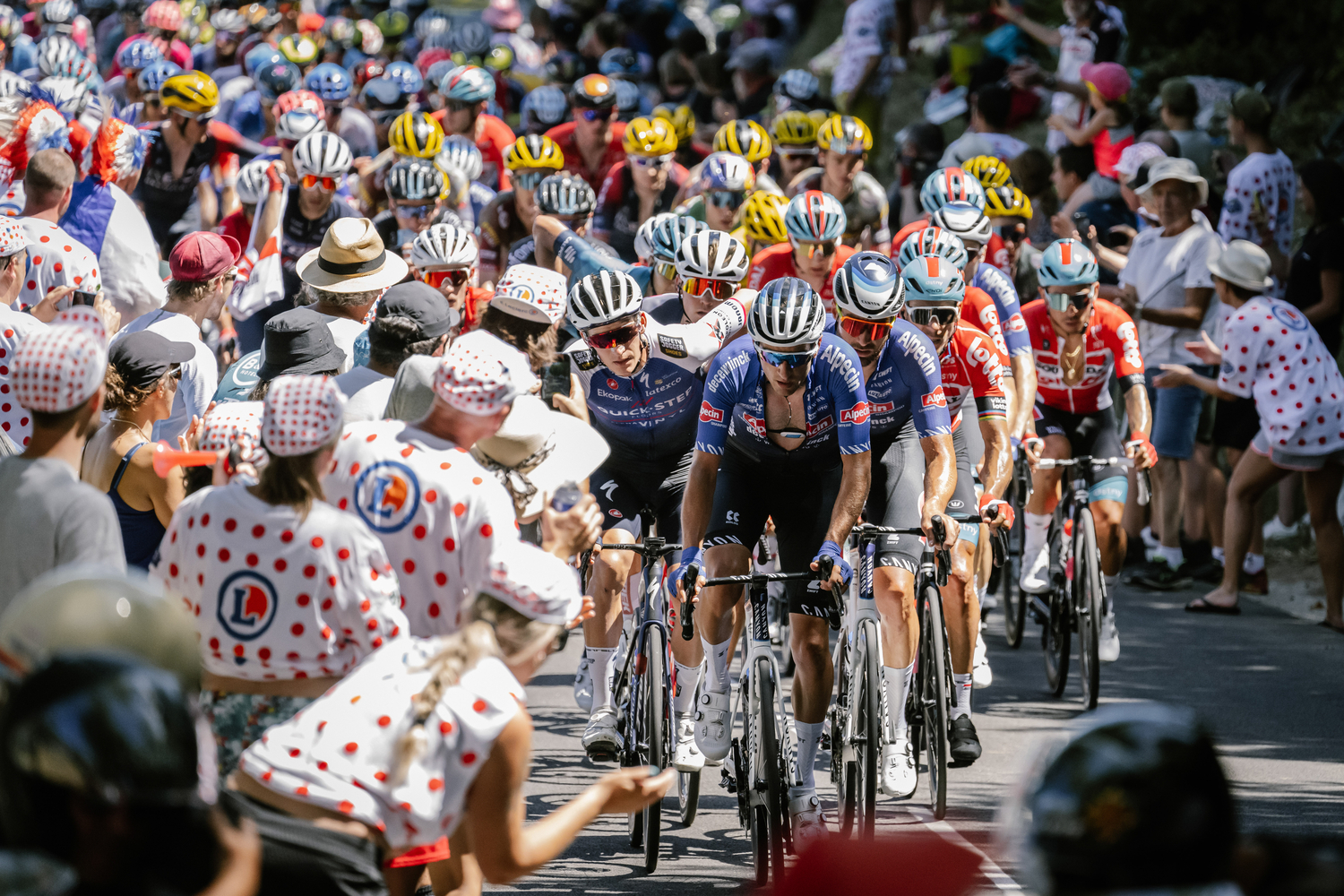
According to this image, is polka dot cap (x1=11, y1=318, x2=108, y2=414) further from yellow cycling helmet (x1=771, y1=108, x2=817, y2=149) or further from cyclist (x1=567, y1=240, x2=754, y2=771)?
yellow cycling helmet (x1=771, y1=108, x2=817, y2=149)

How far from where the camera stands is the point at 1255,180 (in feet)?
38.6

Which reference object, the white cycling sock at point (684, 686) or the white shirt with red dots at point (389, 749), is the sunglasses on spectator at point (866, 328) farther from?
the white shirt with red dots at point (389, 749)

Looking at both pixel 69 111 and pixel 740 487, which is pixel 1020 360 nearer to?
pixel 740 487

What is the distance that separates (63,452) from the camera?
402 cm

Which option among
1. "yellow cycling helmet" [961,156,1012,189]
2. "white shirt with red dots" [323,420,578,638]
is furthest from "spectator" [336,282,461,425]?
"yellow cycling helmet" [961,156,1012,189]

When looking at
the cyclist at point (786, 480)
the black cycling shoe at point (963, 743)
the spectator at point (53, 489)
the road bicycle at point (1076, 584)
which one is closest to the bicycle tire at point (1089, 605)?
the road bicycle at point (1076, 584)

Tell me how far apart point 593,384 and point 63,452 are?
3.28 m

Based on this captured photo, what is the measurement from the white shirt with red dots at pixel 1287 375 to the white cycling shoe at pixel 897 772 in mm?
4735

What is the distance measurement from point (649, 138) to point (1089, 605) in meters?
5.40

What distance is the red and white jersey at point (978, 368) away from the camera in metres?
7.60

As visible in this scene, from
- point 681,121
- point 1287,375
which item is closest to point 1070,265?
point 1287,375

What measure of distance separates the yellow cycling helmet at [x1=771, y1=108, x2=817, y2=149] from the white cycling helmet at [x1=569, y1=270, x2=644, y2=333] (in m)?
7.34

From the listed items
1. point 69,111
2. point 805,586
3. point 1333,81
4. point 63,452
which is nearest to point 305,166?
point 69,111

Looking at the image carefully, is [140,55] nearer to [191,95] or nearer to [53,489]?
[191,95]
